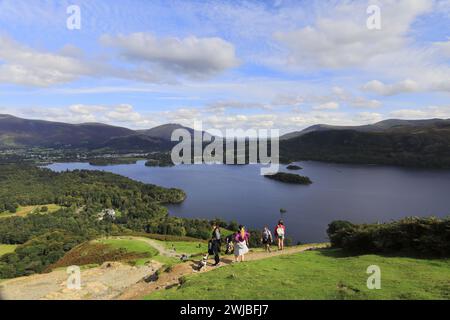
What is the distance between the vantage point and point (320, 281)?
607 inches

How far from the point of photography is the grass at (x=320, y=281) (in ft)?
43.4

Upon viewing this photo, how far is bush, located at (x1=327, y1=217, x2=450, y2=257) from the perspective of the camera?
18656mm

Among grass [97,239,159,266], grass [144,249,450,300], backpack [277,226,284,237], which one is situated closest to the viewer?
grass [144,249,450,300]

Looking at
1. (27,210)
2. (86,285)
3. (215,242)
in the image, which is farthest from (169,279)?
(27,210)

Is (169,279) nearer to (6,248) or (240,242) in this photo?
(240,242)

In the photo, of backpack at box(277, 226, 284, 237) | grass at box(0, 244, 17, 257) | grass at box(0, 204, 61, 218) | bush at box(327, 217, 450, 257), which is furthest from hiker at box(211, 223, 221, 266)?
grass at box(0, 204, 61, 218)

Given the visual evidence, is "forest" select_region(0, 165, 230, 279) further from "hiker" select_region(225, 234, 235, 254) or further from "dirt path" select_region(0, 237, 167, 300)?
"hiker" select_region(225, 234, 235, 254)

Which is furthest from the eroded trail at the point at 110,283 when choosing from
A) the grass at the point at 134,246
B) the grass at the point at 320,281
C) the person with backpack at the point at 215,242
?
the grass at the point at 134,246

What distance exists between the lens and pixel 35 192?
185000mm

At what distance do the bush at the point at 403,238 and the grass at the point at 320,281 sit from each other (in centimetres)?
134

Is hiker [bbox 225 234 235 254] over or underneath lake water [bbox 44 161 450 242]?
over

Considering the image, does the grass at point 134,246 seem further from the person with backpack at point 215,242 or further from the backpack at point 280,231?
the person with backpack at point 215,242

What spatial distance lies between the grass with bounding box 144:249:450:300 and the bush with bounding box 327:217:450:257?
52.7 inches
